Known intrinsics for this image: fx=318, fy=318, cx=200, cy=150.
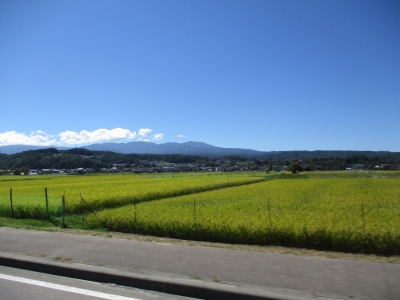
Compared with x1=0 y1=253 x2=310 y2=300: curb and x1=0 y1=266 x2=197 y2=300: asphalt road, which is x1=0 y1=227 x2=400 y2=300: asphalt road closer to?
x1=0 y1=253 x2=310 y2=300: curb

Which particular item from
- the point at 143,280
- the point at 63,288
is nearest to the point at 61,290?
the point at 63,288

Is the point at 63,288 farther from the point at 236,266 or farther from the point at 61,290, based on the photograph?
the point at 236,266

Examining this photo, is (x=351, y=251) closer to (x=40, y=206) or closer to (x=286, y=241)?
(x=286, y=241)

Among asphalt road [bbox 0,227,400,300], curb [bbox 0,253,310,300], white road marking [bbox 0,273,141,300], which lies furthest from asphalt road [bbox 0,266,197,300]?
asphalt road [bbox 0,227,400,300]

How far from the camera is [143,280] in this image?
18.8 feet

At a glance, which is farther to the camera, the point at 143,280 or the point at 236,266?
the point at 236,266

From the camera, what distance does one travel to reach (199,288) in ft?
17.4

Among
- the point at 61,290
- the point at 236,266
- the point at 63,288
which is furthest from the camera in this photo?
the point at 236,266

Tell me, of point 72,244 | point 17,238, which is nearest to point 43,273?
point 72,244

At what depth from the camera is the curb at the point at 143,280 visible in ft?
16.5

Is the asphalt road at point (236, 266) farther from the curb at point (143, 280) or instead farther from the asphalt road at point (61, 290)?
the asphalt road at point (61, 290)

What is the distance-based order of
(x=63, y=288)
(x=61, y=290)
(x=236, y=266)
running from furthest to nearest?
(x=236, y=266)
(x=63, y=288)
(x=61, y=290)

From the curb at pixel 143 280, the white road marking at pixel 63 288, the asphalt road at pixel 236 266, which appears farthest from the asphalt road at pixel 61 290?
the asphalt road at pixel 236 266

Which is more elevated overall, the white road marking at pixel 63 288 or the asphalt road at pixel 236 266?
the asphalt road at pixel 236 266
